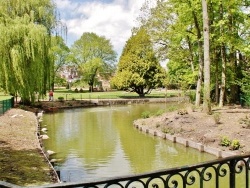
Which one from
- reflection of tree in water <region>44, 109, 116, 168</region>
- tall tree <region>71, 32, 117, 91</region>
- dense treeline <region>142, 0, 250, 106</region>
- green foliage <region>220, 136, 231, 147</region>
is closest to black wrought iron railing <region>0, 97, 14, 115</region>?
reflection of tree in water <region>44, 109, 116, 168</region>

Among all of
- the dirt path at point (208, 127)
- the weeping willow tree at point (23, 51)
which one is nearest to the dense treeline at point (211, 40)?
the dirt path at point (208, 127)

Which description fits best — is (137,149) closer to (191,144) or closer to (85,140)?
(191,144)

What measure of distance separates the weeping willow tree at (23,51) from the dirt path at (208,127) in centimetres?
1199

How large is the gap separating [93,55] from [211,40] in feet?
167

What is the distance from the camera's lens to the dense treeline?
22.1 meters

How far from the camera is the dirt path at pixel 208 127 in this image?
49.0ft

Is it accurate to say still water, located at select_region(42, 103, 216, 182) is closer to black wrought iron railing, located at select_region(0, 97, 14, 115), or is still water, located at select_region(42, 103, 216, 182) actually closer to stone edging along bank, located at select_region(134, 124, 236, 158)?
stone edging along bank, located at select_region(134, 124, 236, 158)

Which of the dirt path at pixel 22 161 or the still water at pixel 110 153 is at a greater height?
the dirt path at pixel 22 161

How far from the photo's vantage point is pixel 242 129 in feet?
51.4

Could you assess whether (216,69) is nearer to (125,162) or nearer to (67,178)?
(125,162)

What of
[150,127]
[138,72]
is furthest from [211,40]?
[138,72]

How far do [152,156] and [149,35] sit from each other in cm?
1649

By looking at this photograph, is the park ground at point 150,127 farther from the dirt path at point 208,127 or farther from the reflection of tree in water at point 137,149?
the reflection of tree in water at point 137,149

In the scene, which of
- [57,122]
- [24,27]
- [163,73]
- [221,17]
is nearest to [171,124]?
[221,17]
